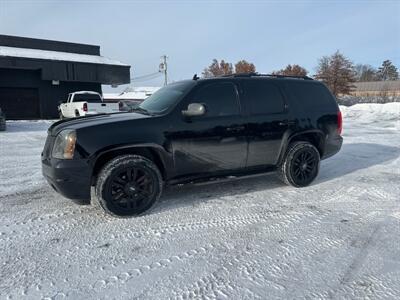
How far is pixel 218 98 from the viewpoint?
4652mm

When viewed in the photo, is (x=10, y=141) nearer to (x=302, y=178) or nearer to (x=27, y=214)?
(x=27, y=214)

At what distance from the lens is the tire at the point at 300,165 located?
17.1 feet

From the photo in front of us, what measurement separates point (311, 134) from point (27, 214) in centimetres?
460

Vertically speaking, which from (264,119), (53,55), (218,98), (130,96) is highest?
(53,55)

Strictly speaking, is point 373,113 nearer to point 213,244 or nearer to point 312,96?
point 312,96

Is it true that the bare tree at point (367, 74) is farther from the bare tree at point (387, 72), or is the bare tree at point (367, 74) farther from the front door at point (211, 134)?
the front door at point (211, 134)

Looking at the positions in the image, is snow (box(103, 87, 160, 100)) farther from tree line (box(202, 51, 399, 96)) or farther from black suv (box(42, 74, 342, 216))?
black suv (box(42, 74, 342, 216))

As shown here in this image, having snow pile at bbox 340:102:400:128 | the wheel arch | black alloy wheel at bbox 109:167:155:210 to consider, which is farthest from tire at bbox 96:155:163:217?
snow pile at bbox 340:102:400:128

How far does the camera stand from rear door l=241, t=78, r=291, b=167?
15.8 ft

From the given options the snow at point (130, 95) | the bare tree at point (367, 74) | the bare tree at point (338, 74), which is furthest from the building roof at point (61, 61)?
the bare tree at point (367, 74)

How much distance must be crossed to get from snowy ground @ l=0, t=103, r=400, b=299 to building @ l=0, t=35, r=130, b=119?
19033 mm

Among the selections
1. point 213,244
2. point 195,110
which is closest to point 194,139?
point 195,110

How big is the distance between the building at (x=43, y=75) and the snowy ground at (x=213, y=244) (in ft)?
62.4

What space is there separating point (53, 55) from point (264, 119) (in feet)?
75.4
